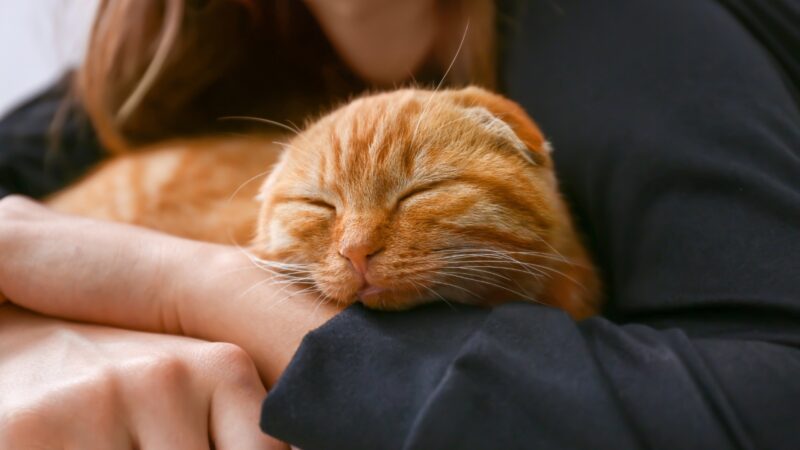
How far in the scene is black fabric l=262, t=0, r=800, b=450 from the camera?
0.84m

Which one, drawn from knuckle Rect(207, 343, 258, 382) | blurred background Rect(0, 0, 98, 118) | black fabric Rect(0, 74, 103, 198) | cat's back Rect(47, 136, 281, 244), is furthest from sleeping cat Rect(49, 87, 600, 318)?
blurred background Rect(0, 0, 98, 118)

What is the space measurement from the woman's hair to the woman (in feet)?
1.44

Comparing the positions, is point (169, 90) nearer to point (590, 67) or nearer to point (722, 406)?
point (590, 67)

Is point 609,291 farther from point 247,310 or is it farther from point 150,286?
point 150,286

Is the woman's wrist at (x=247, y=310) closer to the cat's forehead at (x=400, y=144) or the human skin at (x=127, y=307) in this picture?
the human skin at (x=127, y=307)

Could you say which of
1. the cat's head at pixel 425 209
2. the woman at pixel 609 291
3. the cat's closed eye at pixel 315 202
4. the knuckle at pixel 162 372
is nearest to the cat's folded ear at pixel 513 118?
the cat's head at pixel 425 209

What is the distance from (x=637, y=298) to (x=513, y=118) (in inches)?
14.1

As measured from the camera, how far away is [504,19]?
144cm

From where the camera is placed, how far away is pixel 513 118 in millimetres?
1146

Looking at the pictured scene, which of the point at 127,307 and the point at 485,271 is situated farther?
the point at 127,307

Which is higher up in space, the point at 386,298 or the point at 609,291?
the point at 386,298

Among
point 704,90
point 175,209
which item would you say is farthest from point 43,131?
point 704,90

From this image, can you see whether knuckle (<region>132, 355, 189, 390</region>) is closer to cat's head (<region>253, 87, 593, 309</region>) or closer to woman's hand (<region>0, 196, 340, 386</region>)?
woman's hand (<region>0, 196, 340, 386</region>)

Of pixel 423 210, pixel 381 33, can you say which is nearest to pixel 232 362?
pixel 423 210
